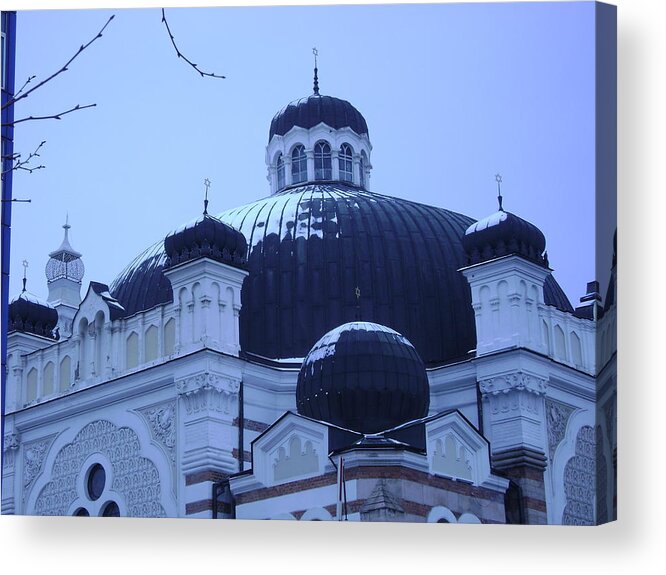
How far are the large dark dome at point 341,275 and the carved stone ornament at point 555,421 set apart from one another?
1.33m

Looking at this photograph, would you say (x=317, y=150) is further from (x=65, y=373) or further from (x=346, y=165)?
(x=65, y=373)

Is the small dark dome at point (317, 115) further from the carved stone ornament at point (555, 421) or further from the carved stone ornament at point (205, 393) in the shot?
the carved stone ornament at point (555, 421)

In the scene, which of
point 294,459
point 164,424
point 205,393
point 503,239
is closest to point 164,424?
point 164,424

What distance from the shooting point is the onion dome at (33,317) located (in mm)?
13984

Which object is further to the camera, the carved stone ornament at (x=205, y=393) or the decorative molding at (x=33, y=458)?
the decorative molding at (x=33, y=458)

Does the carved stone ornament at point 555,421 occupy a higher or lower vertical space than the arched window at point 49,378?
lower

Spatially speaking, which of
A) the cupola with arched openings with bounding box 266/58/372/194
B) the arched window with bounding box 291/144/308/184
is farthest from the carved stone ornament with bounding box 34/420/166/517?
the arched window with bounding box 291/144/308/184

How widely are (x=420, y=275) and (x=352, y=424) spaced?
7.48 ft

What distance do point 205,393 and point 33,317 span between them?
7.17ft

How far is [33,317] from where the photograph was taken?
1462 centimetres

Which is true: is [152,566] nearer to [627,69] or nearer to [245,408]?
[245,408]

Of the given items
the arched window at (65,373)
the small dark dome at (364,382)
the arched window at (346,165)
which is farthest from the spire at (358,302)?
the arched window at (65,373)

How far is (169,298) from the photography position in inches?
575

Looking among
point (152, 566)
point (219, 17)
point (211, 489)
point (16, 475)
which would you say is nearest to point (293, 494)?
point (211, 489)
